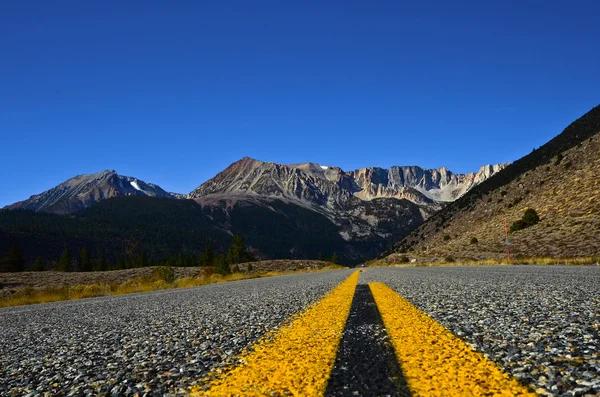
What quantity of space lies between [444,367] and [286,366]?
1.14 metres

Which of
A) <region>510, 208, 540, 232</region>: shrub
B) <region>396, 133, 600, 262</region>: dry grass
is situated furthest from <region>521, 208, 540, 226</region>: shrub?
<region>396, 133, 600, 262</region>: dry grass

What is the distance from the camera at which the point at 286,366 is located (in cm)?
281

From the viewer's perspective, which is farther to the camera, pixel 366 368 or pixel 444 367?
pixel 366 368

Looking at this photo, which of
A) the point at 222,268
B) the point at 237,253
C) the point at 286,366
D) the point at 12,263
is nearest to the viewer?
the point at 286,366

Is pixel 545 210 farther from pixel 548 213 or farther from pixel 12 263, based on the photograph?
pixel 12 263

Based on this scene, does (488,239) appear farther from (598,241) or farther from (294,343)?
(294,343)

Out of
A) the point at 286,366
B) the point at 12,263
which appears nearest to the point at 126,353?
the point at 286,366

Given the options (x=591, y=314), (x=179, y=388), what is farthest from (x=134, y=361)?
(x=591, y=314)

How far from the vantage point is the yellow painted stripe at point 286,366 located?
2322 mm

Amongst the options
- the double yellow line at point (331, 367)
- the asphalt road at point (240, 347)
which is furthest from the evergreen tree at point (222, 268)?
the double yellow line at point (331, 367)

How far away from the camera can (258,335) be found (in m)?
4.37

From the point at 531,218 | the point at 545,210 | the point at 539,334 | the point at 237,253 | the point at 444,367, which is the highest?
the point at 237,253

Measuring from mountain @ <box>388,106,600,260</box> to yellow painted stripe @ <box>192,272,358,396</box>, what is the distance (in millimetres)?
26400

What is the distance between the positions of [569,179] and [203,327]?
56562 millimetres
